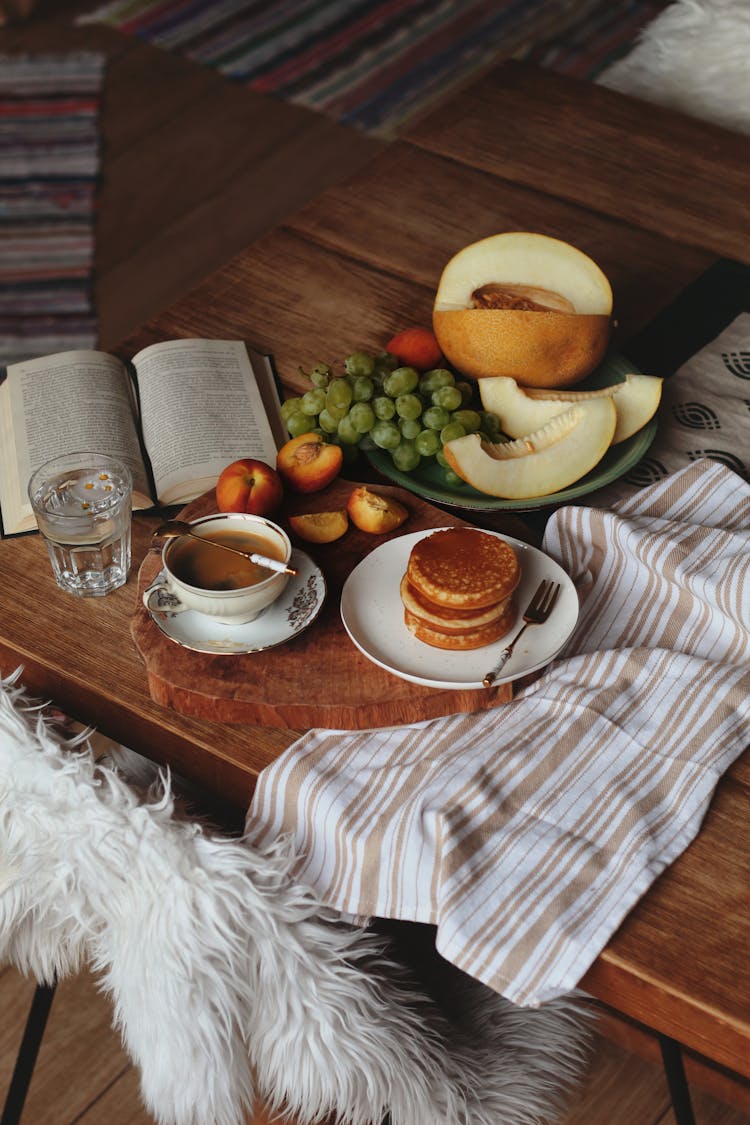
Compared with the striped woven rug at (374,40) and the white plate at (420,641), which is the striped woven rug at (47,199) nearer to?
the striped woven rug at (374,40)

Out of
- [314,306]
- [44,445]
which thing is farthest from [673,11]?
[44,445]

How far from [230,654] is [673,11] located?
1.59 m

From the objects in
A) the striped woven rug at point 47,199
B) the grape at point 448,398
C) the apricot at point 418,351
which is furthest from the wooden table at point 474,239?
the striped woven rug at point 47,199

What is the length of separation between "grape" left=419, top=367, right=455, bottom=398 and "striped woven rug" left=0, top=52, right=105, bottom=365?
1.53 meters

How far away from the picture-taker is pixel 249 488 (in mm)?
1034

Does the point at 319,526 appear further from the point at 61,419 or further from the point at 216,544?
the point at 61,419

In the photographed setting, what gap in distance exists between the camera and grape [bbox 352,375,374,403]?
3.56 ft

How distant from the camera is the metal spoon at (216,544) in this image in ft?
3.05

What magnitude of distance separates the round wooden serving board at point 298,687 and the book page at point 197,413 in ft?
0.70

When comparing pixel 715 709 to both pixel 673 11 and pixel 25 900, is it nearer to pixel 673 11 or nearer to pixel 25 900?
pixel 25 900

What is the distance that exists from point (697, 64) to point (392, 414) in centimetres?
117

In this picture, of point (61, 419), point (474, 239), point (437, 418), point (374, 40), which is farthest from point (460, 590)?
point (374, 40)

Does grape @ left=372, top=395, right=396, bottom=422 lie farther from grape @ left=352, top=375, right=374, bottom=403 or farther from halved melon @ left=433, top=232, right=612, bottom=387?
halved melon @ left=433, top=232, right=612, bottom=387

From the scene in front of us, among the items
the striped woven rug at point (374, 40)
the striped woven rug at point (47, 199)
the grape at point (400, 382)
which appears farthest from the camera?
the striped woven rug at point (374, 40)
